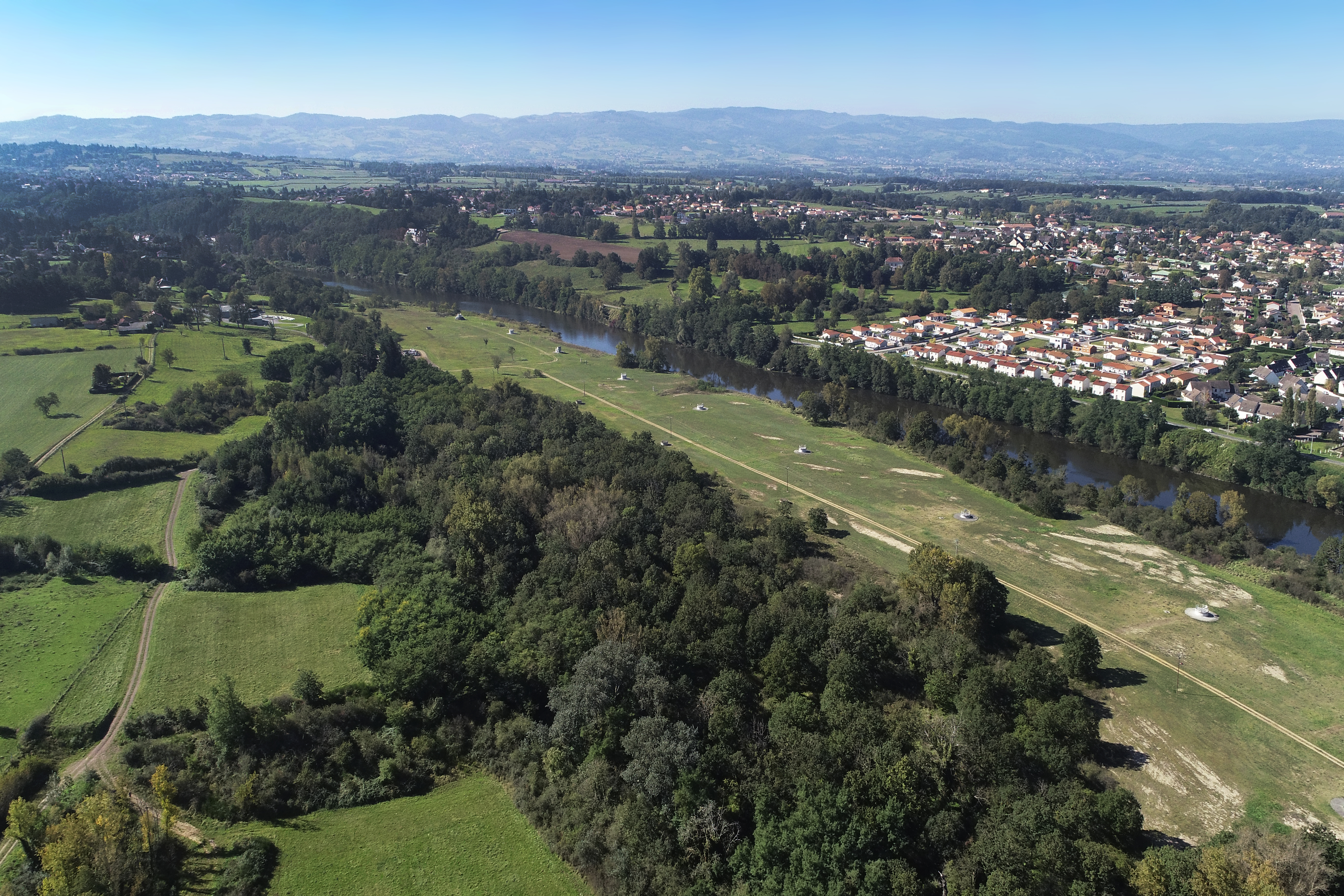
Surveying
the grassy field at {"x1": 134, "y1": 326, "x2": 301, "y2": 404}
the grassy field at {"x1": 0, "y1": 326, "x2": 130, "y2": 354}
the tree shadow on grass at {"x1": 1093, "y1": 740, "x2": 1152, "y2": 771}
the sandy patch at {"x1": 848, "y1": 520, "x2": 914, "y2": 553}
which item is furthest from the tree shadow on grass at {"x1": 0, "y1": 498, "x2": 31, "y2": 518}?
the tree shadow on grass at {"x1": 1093, "y1": 740, "x2": 1152, "y2": 771}

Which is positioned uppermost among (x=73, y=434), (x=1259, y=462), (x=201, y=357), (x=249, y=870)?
(x=201, y=357)

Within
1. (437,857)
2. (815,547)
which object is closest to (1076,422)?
(815,547)

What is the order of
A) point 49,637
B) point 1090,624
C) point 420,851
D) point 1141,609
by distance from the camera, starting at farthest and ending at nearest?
point 1141,609
point 1090,624
point 49,637
point 420,851

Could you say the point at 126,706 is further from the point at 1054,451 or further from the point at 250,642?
the point at 1054,451

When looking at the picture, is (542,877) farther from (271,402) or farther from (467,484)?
(271,402)

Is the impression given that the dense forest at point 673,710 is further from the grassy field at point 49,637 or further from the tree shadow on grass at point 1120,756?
the grassy field at point 49,637

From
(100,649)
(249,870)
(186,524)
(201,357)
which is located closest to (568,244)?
(201,357)

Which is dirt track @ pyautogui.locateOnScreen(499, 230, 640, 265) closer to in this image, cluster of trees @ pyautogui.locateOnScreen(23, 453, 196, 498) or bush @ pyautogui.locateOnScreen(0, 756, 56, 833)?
cluster of trees @ pyautogui.locateOnScreen(23, 453, 196, 498)

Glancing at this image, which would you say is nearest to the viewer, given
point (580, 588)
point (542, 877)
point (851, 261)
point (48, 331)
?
point (542, 877)
